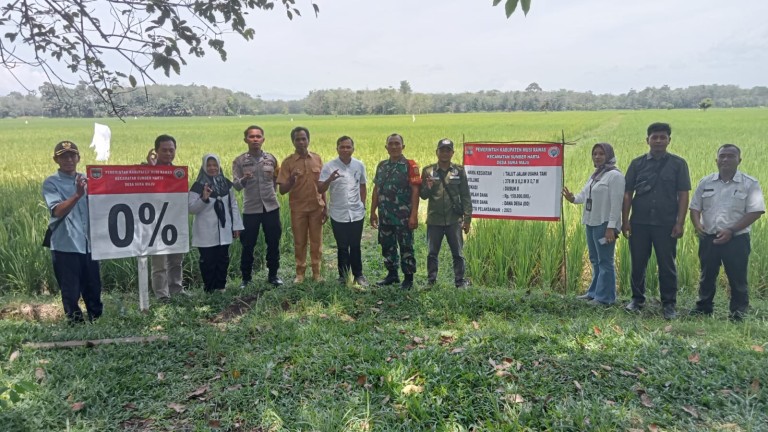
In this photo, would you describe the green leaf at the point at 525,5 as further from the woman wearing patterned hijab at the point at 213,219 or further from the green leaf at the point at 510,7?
the woman wearing patterned hijab at the point at 213,219

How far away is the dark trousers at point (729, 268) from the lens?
4801 mm

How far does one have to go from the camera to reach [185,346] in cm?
426

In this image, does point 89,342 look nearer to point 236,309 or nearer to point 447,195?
point 236,309

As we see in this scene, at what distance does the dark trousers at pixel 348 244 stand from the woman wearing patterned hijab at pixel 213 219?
1.19 m

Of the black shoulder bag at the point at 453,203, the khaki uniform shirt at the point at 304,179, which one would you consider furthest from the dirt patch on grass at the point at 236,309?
the black shoulder bag at the point at 453,203

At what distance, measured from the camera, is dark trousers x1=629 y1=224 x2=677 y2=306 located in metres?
5.08

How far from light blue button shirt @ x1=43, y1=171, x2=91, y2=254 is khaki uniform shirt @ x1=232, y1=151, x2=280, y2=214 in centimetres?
165

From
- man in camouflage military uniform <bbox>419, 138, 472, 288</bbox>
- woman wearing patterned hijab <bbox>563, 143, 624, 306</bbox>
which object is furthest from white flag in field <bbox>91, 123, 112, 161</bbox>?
woman wearing patterned hijab <bbox>563, 143, 624, 306</bbox>

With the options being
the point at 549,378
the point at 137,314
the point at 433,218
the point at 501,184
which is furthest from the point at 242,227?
the point at 549,378

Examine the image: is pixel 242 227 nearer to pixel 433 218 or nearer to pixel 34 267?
pixel 433 218

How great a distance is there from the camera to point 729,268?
16.0ft

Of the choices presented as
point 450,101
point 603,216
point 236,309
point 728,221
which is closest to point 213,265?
point 236,309

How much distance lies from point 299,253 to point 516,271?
2817mm

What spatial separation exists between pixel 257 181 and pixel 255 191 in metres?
0.12
